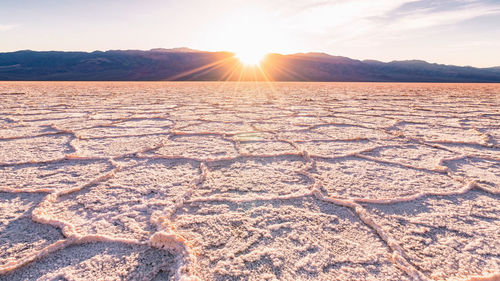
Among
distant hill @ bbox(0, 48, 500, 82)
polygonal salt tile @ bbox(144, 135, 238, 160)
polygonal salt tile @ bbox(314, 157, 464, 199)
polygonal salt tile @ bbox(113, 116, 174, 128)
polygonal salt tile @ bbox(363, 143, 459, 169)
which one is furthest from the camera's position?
distant hill @ bbox(0, 48, 500, 82)

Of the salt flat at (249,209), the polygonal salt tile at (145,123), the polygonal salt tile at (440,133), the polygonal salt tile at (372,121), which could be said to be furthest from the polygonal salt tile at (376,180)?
the polygonal salt tile at (145,123)

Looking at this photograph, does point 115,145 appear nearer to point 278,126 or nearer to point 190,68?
point 278,126

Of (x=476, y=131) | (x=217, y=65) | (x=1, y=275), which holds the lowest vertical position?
(x=1, y=275)

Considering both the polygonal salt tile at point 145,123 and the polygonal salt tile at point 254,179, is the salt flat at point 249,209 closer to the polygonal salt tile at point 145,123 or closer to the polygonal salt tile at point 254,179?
the polygonal salt tile at point 254,179

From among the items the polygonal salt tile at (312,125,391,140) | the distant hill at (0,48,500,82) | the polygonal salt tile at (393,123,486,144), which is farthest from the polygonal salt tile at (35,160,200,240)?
the distant hill at (0,48,500,82)

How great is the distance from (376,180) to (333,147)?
471 millimetres

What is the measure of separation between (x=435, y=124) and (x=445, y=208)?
1.69 m

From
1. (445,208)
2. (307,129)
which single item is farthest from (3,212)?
(307,129)

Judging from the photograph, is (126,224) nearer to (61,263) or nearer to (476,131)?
(61,263)

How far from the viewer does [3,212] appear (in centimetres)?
77

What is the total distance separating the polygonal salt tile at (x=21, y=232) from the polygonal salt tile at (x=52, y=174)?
107 mm

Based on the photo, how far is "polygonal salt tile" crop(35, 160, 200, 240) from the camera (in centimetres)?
70

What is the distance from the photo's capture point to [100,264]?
57cm

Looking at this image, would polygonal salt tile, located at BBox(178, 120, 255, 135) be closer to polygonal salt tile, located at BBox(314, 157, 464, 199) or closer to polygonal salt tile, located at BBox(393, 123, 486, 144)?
polygonal salt tile, located at BBox(314, 157, 464, 199)
